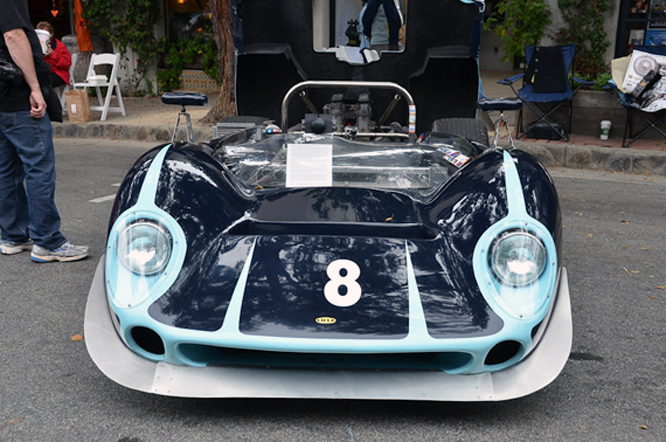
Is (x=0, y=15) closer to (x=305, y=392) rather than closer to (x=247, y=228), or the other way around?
(x=247, y=228)

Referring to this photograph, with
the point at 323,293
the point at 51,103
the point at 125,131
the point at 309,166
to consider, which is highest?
the point at 51,103

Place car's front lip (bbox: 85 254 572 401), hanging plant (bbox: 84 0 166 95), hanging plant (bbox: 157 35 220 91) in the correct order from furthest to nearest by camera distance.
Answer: hanging plant (bbox: 157 35 220 91) < hanging plant (bbox: 84 0 166 95) < car's front lip (bbox: 85 254 572 401)

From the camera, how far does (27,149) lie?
3.63 m

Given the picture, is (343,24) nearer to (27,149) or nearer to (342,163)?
(27,149)

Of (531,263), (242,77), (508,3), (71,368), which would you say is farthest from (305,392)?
(508,3)

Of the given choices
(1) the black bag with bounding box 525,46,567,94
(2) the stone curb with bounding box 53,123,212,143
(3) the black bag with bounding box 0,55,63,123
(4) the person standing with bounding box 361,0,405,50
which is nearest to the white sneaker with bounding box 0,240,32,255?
(3) the black bag with bounding box 0,55,63,123

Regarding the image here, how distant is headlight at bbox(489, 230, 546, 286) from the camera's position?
215 cm

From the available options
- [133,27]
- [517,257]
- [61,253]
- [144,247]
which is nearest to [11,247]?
[61,253]

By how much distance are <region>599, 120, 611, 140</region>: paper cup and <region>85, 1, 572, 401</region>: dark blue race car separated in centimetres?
585

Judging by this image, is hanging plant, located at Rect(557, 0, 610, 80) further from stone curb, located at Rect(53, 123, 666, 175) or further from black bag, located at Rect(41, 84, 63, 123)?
black bag, located at Rect(41, 84, 63, 123)

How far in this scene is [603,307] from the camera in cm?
322

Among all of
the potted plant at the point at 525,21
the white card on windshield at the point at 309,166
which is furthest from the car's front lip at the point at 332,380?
the potted plant at the point at 525,21

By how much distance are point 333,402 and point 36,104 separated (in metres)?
2.46

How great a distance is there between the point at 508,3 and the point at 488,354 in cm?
794
